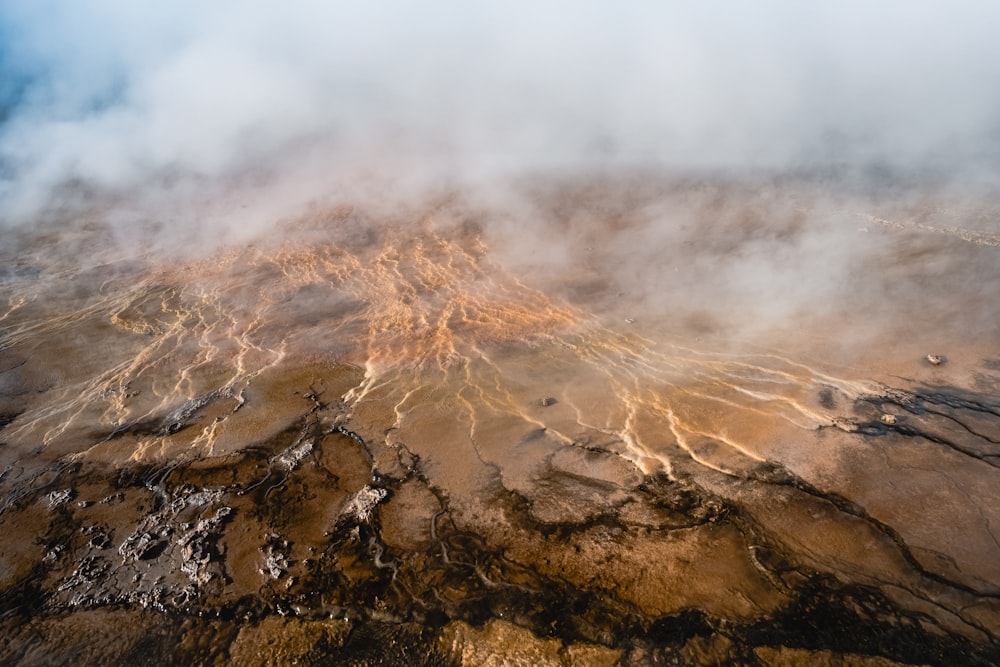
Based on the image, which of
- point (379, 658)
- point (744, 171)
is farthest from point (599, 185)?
point (379, 658)

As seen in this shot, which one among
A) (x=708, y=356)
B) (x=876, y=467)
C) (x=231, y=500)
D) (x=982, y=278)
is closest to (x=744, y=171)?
(x=982, y=278)

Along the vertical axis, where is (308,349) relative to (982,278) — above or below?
below

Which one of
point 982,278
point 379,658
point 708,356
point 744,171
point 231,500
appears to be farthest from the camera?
point 744,171

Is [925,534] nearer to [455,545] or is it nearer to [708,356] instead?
[708,356]

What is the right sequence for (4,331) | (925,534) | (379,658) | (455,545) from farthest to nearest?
(4,331), (455,545), (925,534), (379,658)

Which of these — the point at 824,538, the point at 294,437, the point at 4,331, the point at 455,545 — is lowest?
the point at 4,331

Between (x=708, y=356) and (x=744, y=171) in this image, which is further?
(x=744, y=171)
